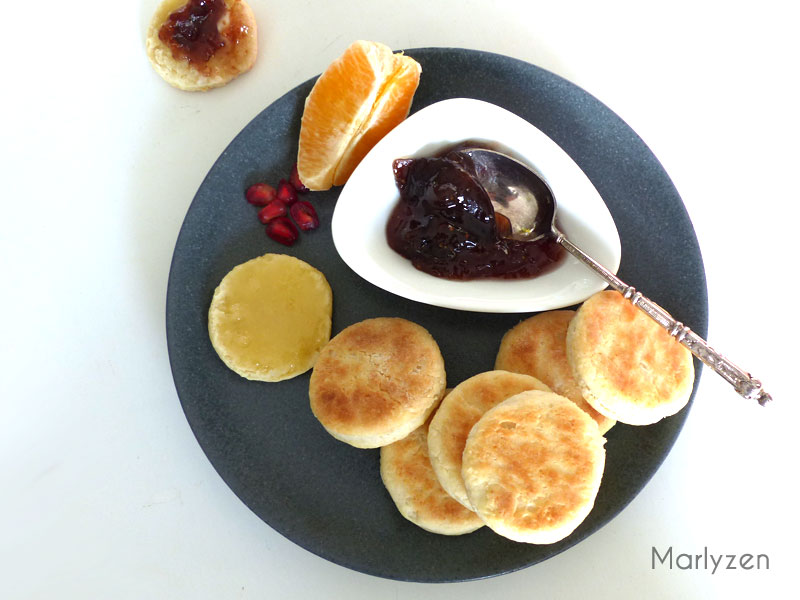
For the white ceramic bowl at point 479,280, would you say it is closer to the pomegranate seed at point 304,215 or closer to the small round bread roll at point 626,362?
the small round bread roll at point 626,362

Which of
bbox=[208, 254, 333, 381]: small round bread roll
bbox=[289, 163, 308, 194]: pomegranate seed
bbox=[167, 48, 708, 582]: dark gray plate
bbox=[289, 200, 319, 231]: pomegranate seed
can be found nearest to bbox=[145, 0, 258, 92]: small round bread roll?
bbox=[167, 48, 708, 582]: dark gray plate

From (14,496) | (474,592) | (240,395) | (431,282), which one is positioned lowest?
(14,496)

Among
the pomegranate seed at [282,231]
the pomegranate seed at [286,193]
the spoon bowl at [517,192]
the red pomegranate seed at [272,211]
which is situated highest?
the spoon bowl at [517,192]

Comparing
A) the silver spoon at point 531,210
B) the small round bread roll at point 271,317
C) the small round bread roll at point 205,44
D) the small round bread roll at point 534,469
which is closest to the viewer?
the small round bread roll at point 534,469

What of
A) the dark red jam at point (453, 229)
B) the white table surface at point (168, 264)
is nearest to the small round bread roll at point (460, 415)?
the dark red jam at point (453, 229)

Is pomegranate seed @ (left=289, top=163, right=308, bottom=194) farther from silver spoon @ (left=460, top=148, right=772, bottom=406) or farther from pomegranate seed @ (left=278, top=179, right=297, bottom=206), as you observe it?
silver spoon @ (left=460, top=148, right=772, bottom=406)

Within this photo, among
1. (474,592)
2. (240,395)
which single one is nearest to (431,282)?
(240,395)

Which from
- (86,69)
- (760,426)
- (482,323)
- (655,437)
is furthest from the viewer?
(86,69)

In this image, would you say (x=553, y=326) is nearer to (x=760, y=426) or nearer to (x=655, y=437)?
(x=655, y=437)
